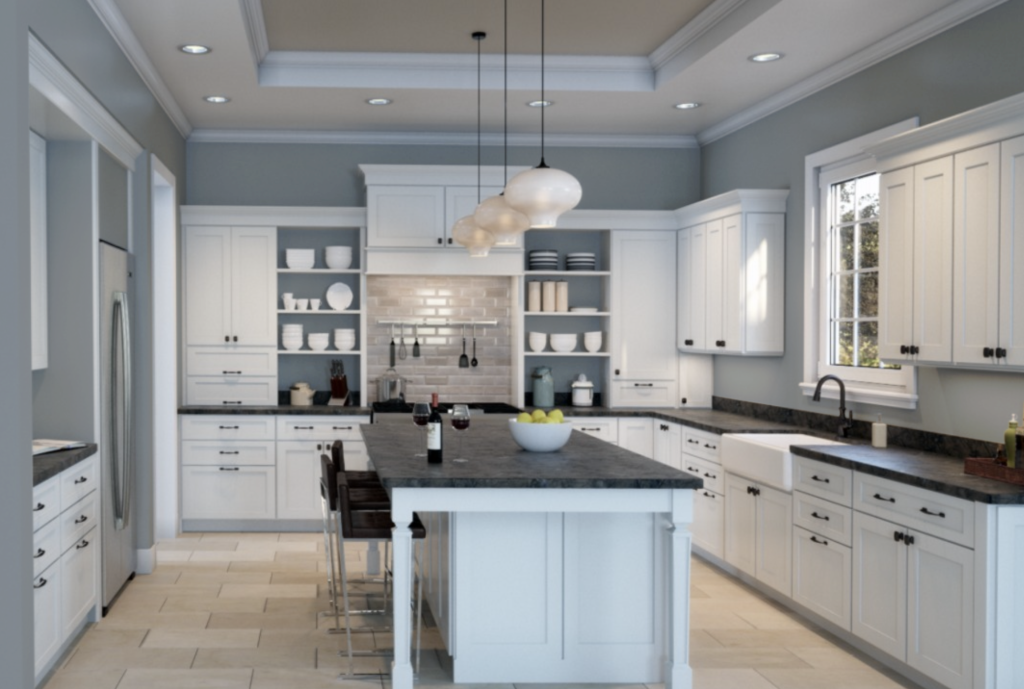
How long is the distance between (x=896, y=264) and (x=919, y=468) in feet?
3.26

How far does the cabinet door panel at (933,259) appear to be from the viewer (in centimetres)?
413

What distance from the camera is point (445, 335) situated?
777 centimetres

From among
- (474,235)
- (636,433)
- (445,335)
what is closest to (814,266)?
(636,433)

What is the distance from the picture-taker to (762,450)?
17.1 feet

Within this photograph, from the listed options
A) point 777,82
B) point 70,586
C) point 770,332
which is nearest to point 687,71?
point 777,82

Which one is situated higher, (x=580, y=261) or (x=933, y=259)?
(x=580, y=261)

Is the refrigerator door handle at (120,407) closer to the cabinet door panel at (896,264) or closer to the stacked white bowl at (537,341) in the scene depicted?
the stacked white bowl at (537,341)

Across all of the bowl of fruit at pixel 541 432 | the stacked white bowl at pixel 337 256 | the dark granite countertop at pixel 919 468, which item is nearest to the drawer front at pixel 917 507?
the dark granite countertop at pixel 919 468

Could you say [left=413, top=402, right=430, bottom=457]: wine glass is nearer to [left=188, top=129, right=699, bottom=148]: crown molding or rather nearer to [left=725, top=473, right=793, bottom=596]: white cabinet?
[left=725, top=473, right=793, bottom=596]: white cabinet

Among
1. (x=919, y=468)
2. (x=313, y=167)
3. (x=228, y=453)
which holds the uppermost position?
(x=313, y=167)

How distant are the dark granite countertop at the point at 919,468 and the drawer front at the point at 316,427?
3417 millimetres

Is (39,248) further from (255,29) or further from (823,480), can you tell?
(823,480)

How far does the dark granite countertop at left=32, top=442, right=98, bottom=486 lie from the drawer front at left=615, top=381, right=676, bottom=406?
3.96 m

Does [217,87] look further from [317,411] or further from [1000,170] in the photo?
[1000,170]
